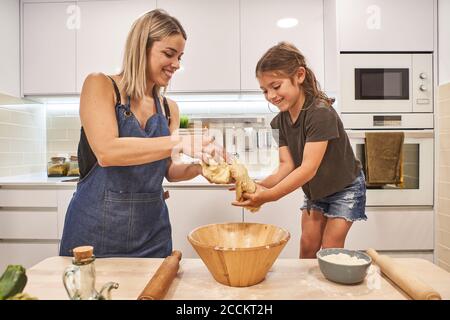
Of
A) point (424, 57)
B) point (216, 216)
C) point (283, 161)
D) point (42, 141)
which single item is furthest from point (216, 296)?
point (42, 141)

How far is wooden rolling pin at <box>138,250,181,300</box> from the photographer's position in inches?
18.9

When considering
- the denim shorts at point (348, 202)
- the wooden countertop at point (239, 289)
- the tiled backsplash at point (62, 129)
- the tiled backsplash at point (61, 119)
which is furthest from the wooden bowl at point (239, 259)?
the tiled backsplash at point (62, 129)

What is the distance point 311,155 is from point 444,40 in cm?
114

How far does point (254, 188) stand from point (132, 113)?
1.12ft

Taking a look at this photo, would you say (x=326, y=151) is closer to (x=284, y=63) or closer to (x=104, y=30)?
(x=284, y=63)

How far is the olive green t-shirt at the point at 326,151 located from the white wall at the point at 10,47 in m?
→ 1.42

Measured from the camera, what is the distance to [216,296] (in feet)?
1.73

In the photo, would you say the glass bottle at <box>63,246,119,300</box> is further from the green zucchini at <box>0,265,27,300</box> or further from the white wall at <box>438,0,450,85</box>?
the white wall at <box>438,0,450,85</box>

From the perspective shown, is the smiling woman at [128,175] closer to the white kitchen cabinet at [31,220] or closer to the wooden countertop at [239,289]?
the wooden countertop at [239,289]

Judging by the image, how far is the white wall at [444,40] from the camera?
5.06 feet

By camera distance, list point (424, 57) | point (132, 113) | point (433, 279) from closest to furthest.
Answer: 1. point (433, 279)
2. point (132, 113)
3. point (424, 57)

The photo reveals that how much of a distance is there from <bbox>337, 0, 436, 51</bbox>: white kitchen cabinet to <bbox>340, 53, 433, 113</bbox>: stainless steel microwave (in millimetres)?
47

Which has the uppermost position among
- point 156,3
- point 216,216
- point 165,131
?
point 156,3
